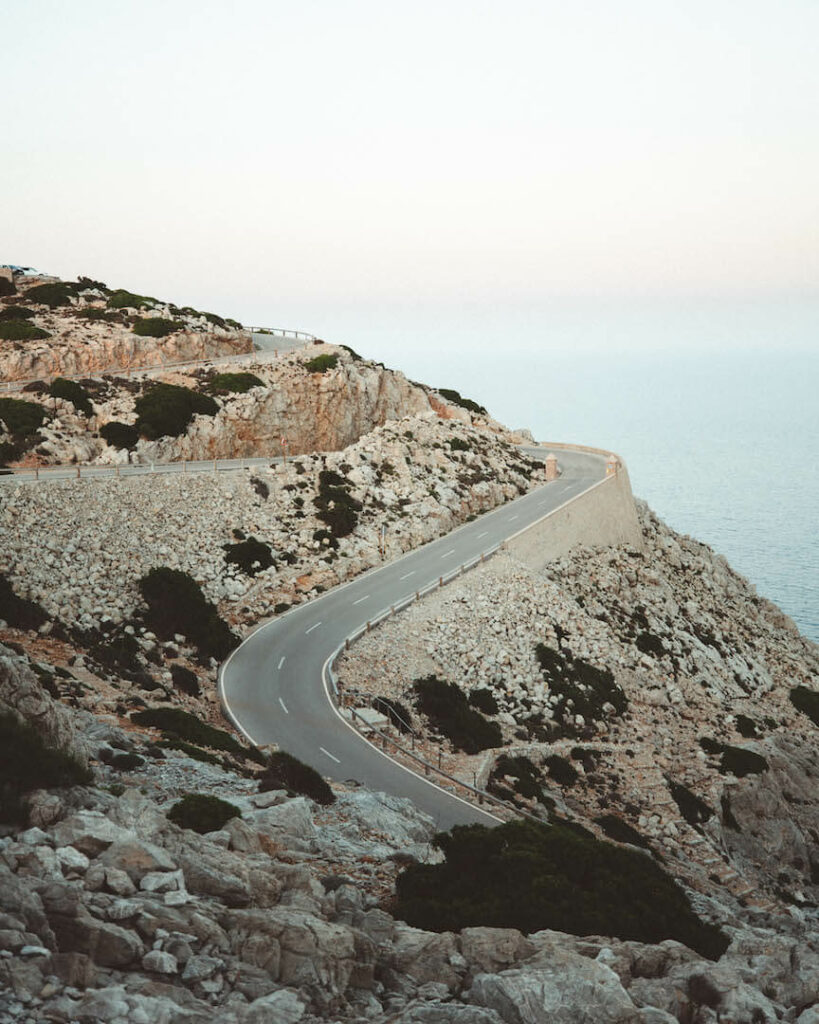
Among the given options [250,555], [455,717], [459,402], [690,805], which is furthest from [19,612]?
[459,402]

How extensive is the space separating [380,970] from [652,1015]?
343 centimetres

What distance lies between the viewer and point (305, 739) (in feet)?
84.7

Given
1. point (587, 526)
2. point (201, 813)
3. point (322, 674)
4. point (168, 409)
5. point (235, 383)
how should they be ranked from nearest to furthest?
point (201, 813) → point (322, 674) → point (168, 409) → point (587, 526) → point (235, 383)

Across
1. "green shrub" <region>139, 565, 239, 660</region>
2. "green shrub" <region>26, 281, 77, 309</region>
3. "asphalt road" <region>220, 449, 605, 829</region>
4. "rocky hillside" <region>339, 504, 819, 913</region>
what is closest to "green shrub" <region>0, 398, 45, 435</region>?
"green shrub" <region>139, 565, 239, 660</region>

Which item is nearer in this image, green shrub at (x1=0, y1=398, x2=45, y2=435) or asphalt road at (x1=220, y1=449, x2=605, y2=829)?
asphalt road at (x1=220, y1=449, x2=605, y2=829)

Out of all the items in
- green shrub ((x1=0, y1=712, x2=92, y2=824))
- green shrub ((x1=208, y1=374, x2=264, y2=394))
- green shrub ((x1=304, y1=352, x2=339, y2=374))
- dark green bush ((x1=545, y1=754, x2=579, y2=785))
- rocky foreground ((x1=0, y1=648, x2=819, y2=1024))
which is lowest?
dark green bush ((x1=545, y1=754, x2=579, y2=785))

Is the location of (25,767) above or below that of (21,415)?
below

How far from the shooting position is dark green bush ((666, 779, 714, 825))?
91.2 feet

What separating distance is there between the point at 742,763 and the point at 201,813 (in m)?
25.3

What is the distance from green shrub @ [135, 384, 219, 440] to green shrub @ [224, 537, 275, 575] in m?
11.6

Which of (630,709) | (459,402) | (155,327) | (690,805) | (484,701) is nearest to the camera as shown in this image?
(690,805)

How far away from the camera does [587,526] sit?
51.6 m

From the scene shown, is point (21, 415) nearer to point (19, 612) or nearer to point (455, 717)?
point (19, 612)

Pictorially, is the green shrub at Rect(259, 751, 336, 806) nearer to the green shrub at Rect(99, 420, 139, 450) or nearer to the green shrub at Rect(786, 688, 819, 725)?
the green shrub at Rect(99, 420, 139, 450)
